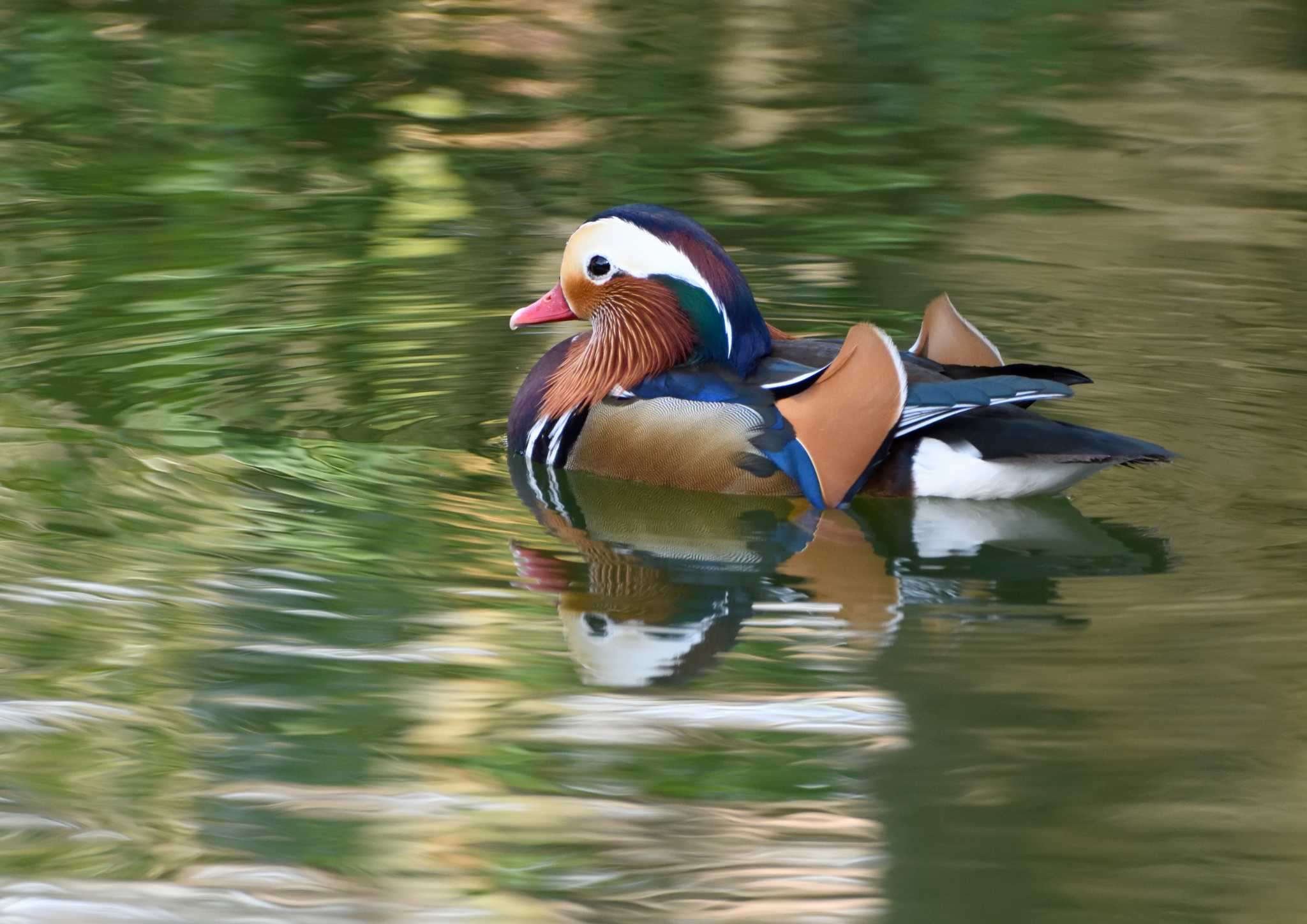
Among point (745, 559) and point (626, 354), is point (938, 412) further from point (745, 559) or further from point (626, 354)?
point (626, 354)

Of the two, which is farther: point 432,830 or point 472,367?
point 472,367

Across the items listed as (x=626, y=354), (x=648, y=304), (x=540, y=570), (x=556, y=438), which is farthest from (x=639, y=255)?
(x=540, y=570)

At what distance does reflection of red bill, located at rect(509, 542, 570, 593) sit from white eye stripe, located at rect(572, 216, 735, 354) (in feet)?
3.56

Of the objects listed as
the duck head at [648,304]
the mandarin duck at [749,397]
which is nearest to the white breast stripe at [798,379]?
the mandarin duck at [749,397]

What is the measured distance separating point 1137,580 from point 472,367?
295 cm

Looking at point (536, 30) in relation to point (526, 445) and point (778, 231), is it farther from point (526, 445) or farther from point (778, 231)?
point (526, 445)

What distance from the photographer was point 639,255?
6.29 metres

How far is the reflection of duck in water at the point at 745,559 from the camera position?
4.89 m

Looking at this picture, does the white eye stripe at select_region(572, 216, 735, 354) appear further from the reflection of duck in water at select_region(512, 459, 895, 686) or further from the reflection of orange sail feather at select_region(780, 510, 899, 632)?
the reflection of orange sail feather at select_region(780, 510, 899, 632)

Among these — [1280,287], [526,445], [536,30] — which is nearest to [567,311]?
[526,445]

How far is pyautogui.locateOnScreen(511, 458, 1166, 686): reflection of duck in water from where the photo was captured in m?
4.89

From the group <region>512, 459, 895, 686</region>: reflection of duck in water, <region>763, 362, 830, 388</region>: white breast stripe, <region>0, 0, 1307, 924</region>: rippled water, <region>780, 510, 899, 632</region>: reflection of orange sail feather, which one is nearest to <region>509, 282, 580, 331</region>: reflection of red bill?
<region>0, 0, 1307, 924</region>: rippled water

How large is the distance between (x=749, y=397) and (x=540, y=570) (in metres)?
0.97

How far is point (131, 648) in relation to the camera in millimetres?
4719
